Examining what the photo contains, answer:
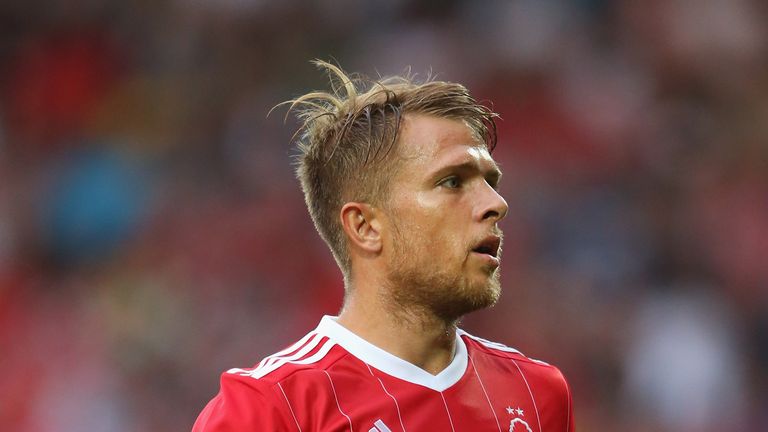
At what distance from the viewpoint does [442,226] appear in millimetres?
2416

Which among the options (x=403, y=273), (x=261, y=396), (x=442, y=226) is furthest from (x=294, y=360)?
(x=442, y=226)

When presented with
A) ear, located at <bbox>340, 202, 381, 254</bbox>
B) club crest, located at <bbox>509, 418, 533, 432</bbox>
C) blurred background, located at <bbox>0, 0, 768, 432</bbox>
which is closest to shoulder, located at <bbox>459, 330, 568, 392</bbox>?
club crest, located at <bbox>509, 418, 533, 432</bbox>

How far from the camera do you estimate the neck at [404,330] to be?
2500 mm

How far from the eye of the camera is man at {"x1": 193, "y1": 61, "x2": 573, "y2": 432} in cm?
237

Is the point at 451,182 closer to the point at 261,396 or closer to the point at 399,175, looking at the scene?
the point at 399,175

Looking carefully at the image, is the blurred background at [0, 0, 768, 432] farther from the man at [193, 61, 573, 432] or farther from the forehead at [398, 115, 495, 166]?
the forehead at [398, 115, 495, 166]

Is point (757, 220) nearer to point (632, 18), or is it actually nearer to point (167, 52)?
point (632, 18)

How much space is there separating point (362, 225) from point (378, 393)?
16.6 inches

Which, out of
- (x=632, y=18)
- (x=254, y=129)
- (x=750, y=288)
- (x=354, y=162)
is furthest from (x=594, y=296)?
(x=354, y=162)

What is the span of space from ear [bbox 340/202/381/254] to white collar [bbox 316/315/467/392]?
0.71ft

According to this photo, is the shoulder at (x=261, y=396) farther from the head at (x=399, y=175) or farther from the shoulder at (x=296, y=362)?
the head at (x=399, y=175)

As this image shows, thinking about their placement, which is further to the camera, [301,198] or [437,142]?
[301,198]

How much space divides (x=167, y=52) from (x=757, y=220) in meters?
3.81

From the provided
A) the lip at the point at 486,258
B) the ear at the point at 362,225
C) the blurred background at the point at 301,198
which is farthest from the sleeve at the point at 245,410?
the blurred background at the point at 301,198
